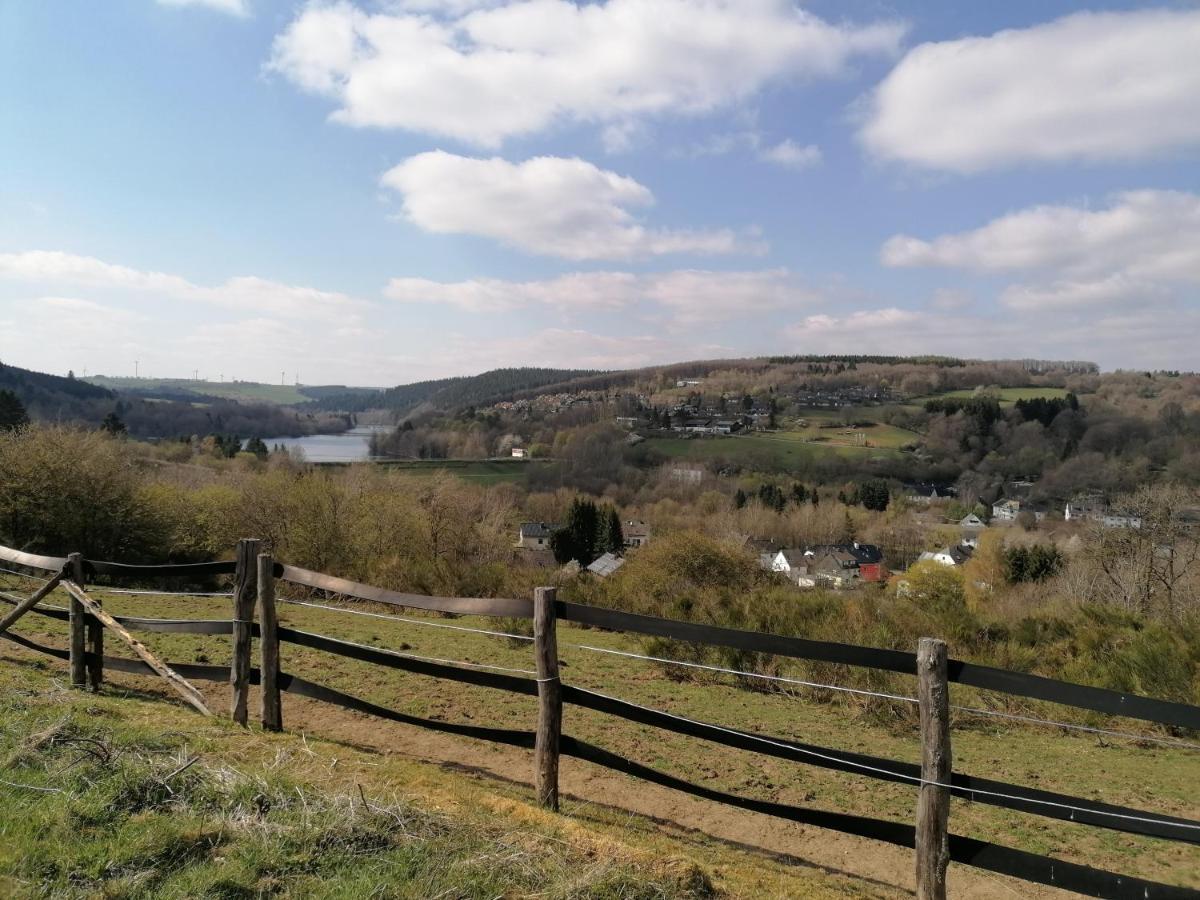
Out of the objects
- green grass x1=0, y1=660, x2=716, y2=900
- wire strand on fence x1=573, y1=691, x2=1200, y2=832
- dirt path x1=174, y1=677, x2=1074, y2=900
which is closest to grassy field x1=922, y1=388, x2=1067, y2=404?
dirt path x1=174, y1=677, x2=1074, y2=900

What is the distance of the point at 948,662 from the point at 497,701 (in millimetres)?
5618

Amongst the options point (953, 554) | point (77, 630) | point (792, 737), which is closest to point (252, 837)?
point (77, 630)

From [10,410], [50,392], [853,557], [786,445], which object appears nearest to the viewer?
[10,410]

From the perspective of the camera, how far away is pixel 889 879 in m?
4.34

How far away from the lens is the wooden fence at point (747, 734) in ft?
10.7

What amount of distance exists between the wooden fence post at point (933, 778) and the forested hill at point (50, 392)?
10854 cm

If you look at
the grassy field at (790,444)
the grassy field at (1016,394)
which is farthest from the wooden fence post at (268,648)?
the grassy field at (1016,394)

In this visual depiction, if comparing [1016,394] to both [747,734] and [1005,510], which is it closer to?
[1005,510]

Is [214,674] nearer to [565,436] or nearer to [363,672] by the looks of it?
[363,672]

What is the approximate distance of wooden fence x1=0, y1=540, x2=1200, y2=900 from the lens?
10.7ft

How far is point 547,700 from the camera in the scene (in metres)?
4.25

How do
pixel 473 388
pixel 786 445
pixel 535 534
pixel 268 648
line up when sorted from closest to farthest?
pixel 268 648, pixel 535 534, pixel 786 445, pixel 473 388

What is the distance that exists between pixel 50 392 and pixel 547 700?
12714 cm

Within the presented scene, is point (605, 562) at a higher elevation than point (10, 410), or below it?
below
